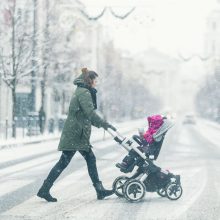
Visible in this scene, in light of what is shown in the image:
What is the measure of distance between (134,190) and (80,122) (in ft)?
3.77

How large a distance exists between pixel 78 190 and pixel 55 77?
1287 inches

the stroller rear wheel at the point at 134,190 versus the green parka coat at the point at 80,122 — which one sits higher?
the green parka coat at the point at 80,122

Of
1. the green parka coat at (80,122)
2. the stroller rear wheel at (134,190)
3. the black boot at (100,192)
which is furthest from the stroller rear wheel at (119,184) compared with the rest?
the green parka coat at (80,122)

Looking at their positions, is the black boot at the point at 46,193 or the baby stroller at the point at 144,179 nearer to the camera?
the black boot at the point at 46,193

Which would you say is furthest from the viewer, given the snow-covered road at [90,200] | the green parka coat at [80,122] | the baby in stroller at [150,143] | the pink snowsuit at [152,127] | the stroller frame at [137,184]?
the pink snowsuit at [152,127]

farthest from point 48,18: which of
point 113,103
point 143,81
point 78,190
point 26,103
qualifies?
point 143,81

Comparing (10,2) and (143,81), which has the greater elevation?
(10,2)

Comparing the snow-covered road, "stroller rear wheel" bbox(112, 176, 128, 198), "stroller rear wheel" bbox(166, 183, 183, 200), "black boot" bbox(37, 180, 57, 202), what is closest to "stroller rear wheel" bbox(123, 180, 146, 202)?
the snow-covered road

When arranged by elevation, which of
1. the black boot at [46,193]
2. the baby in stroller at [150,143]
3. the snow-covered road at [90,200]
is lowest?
the snow-covered road at [90,200]

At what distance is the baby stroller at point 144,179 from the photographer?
802 cm

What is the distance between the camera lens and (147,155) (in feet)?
27.0

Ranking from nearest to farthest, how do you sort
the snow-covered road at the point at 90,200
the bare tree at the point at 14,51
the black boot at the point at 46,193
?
the snow-covered road at the point at 90,200 < the black boot at the point at 46,193 < the bare tree at the point at 14,51

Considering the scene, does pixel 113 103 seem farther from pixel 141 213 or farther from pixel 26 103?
pixel 141 213

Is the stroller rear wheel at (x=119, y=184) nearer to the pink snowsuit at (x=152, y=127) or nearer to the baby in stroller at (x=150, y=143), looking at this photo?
the baby in stroller at (x=150, y=143)
